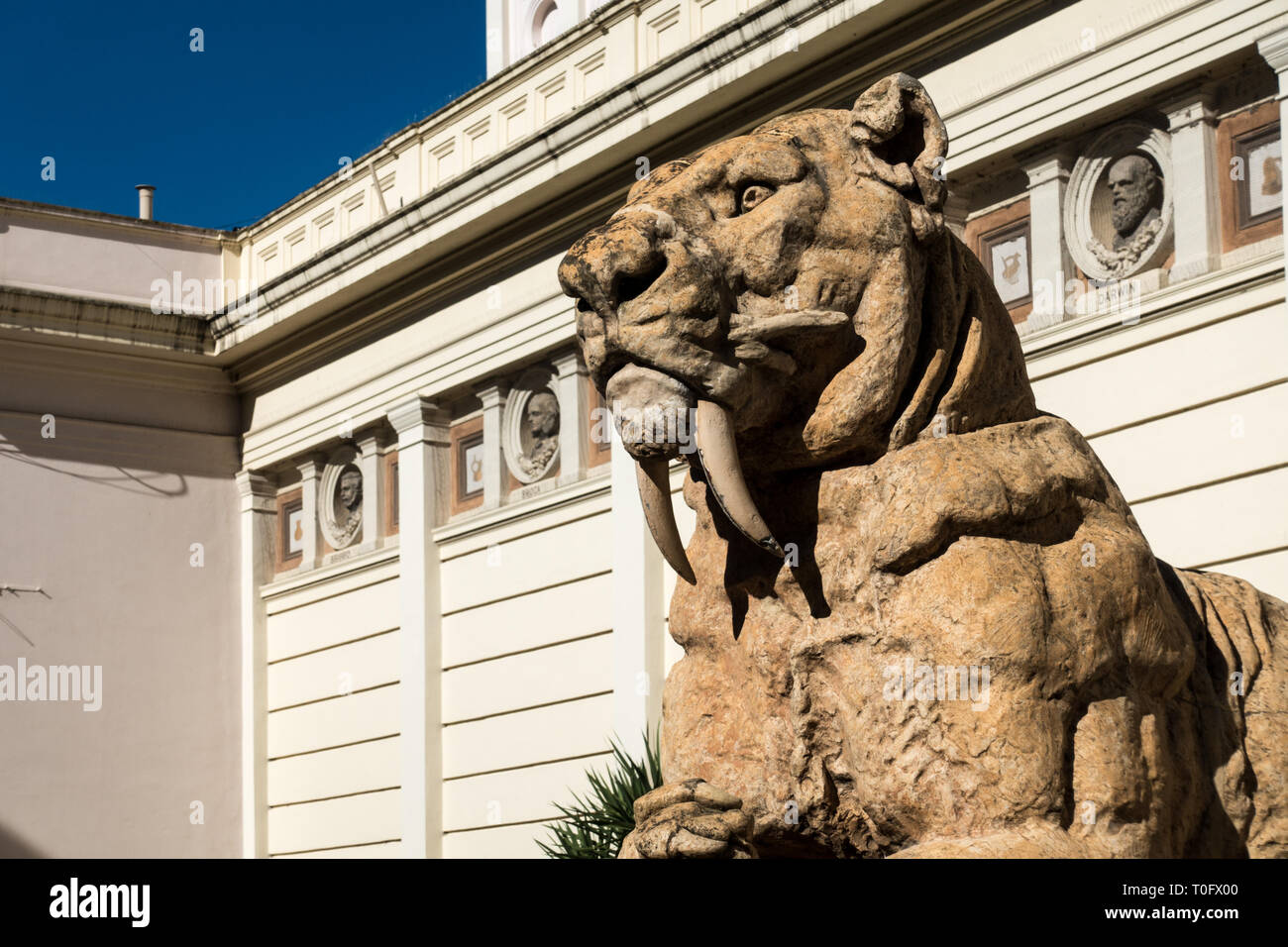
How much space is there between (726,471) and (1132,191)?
9.48 meters

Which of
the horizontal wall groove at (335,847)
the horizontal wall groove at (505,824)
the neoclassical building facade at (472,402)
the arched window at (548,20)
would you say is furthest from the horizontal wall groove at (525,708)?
the arched window at (548,20)

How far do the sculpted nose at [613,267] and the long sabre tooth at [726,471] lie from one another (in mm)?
218

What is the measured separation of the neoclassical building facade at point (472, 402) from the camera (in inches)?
452

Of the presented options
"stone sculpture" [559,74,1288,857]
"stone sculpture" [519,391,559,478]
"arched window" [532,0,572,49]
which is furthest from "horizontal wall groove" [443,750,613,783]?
"arched window" [532,0,572,49]

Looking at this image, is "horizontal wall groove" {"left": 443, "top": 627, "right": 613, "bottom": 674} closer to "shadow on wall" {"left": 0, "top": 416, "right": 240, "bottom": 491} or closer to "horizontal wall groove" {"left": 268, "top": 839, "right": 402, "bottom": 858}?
"horizontal wall groove" {"left": 268, "top": 839, "right": 402, "bottom": 858}

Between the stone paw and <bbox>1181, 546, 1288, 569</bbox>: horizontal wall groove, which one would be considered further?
<bbox>1181, 546, 1288, 569</bbox>: horizontal wall groove

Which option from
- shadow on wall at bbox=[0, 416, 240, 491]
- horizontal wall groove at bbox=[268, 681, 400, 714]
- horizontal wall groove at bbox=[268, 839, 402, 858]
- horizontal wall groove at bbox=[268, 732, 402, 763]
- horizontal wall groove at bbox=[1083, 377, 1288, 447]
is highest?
shadow on wall at bbox=[0, 416, 240, 491]

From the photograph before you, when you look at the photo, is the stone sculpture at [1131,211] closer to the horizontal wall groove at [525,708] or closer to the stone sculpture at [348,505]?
the horizontal wall groove at [525,708]

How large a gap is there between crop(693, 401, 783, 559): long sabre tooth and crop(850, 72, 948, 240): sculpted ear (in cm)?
52

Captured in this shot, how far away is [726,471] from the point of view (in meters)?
3.08

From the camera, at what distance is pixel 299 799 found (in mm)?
20578

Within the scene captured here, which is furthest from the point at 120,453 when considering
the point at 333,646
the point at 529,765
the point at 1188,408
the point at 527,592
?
the point at 1188,408

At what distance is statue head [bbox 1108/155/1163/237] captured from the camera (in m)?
11.9
